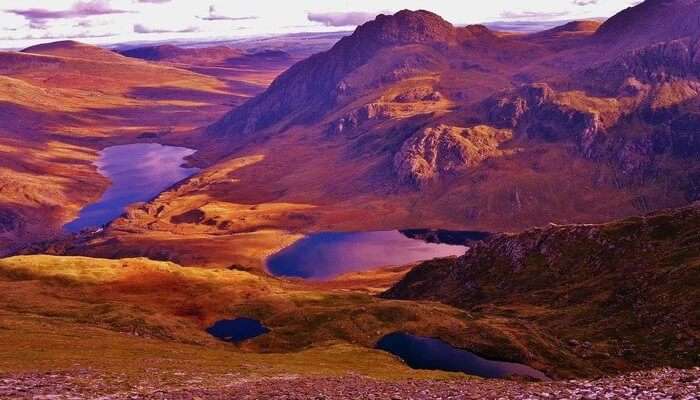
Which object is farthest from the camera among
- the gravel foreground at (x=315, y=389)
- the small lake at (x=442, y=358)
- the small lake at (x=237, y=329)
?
the small lake at (x=237, y=329)

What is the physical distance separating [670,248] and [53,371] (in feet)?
438

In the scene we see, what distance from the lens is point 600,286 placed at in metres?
144

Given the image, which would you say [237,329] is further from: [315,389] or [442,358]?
[315,389]

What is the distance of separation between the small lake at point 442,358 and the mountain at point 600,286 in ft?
45.9

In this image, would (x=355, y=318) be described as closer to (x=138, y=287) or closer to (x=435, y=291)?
(x=435, y=291)

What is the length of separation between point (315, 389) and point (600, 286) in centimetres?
10663

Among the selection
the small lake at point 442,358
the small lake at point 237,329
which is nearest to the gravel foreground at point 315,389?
the small lake at point 442,358

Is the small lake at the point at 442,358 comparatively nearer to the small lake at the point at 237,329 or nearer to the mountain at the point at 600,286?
the mountain at the point at 600,286

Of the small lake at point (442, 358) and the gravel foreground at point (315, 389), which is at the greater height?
the gravel foreground at point (315, 389)

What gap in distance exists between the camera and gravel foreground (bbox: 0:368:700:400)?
136 feet

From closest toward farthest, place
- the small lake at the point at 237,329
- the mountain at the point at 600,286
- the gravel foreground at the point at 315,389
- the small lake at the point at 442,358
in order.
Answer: the gravel foreground at the point at 315,389 < the small lake at the point at 442,358 < the mountain at the point at 600,286 < the small lake at the point at 237,329

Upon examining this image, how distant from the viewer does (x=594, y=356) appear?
11319 centimetres

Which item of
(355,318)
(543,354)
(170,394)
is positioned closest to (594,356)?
(543,354)

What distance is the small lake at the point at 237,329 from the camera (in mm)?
137500
